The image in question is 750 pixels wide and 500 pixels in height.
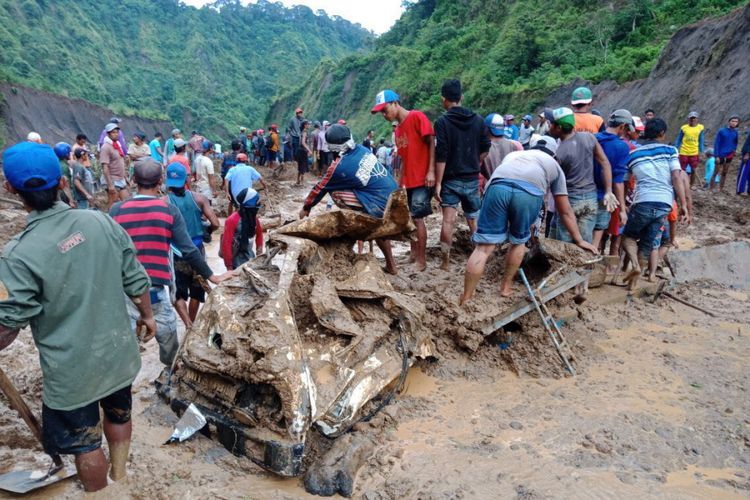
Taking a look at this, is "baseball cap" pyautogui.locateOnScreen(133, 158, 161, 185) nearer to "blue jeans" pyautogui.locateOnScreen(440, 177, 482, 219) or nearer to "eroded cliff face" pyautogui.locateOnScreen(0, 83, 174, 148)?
"blue jeans" pyautogui.locateOnScreen(440, 177, 482, 219)

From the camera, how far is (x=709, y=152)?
42.7 feet

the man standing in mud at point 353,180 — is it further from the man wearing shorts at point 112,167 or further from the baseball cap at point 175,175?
the man wearing shorts at point 112,167

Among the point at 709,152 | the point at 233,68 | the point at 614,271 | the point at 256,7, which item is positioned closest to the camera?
the point at 614,271

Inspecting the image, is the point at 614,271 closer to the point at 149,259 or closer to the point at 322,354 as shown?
the point at 322,354

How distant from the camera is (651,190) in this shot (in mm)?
5492

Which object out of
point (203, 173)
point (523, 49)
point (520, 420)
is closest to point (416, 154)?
point (520, 420)

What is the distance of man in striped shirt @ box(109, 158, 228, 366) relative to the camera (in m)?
3.65

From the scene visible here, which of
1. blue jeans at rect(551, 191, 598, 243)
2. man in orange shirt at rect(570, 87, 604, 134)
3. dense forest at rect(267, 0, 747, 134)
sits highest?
dense forest at rect(267, 0, 747, 134)

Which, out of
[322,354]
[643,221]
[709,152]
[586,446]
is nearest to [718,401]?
[586,446]

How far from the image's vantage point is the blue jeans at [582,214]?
5293 millimetres

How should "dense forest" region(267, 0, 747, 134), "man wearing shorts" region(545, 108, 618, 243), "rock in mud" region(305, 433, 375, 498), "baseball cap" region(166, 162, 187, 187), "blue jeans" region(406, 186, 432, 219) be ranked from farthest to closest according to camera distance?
"dense forest" region(267, 0, 747, 134)
"blue jeans" region(406, 186, 432, 219)
"man wearing shorts" region(545, 108, 618, 243)
"baseball cap" region(166, 162, 187, 187)
"rock in mud" region(305, 433, 375, 498)

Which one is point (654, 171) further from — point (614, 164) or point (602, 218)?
point (602, 218)

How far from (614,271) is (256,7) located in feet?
311

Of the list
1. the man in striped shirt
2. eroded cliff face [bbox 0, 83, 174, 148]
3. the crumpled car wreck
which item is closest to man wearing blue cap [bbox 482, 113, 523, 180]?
the crumpled car wreck
